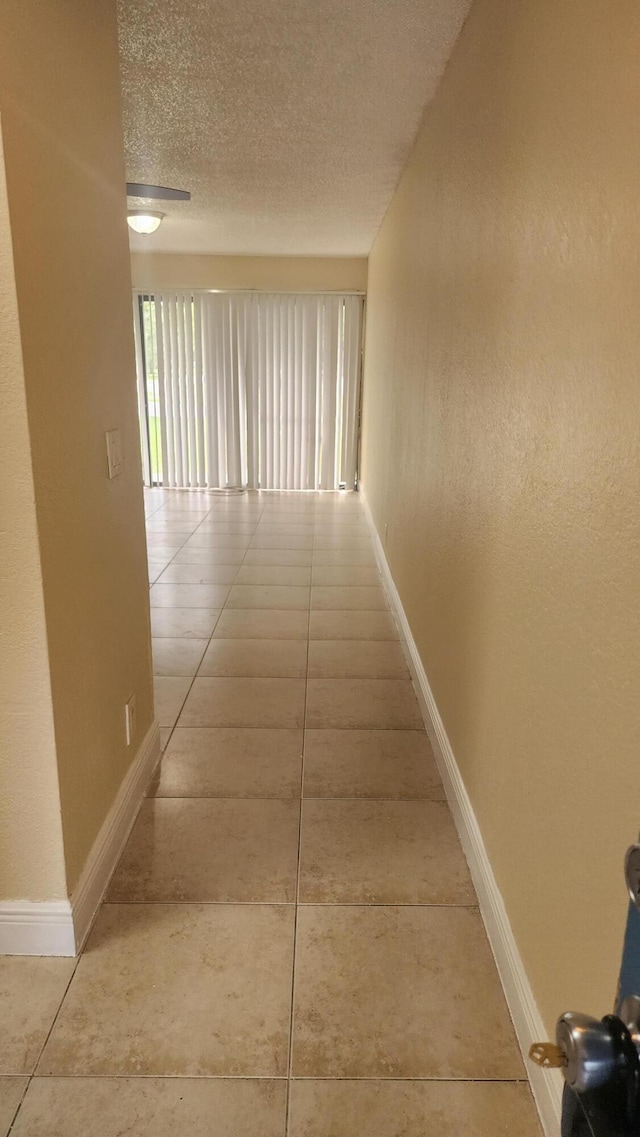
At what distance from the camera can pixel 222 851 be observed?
2057mm

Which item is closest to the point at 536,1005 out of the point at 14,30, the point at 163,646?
the point at 14,30

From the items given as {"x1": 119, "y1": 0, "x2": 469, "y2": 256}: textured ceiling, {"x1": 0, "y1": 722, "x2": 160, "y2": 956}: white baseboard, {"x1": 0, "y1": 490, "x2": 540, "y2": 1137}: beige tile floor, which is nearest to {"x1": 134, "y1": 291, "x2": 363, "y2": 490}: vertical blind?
{"x1": 119, "y1": 0, "x2": 469, "y2": 256}: textured ceiling

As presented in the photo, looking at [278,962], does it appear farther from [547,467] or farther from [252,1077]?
[547,467]

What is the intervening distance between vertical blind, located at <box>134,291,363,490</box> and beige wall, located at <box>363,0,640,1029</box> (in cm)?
496

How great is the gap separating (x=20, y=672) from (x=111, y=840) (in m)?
0.67

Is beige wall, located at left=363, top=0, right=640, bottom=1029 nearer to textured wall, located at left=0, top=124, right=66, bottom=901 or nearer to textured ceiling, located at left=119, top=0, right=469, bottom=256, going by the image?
textured ceiling, located at left=119, top=0, right=469, bottom=256

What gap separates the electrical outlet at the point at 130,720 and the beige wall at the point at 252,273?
236 inches

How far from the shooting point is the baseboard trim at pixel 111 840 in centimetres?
172

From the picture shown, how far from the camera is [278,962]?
1.67 m

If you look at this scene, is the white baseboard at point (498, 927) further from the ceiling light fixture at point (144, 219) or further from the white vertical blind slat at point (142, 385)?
the white vertical blind slat at point (142, 385)

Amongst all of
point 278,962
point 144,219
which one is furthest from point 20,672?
point 144,219

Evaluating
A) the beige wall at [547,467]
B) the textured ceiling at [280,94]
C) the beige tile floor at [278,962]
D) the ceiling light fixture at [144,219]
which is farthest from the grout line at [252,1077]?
the ceiling light fixture at [144,219]

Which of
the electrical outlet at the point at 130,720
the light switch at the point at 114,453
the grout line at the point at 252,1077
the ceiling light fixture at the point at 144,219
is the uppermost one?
the ceiling light fixture at the point at 144,219

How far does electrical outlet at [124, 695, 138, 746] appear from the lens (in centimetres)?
214
